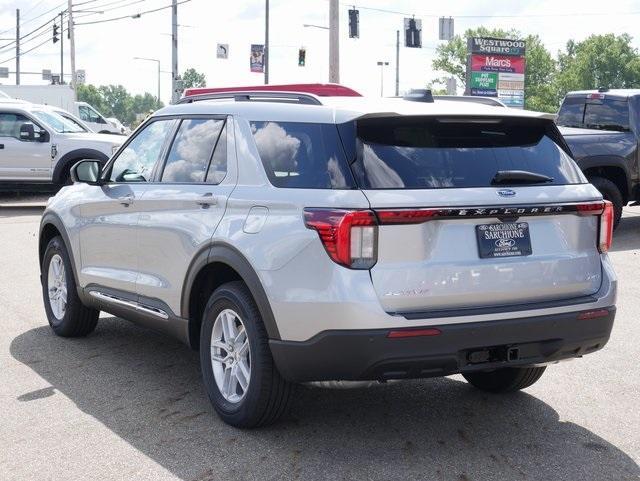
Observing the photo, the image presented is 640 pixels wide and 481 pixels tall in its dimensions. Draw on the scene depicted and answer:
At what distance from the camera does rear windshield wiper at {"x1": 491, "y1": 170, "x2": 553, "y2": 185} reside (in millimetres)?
4934

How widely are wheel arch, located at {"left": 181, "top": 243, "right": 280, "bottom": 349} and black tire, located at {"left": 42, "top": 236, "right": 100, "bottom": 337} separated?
1931 millimetres

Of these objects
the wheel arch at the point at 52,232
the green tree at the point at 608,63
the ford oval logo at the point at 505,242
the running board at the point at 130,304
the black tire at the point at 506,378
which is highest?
the green tree at the point at 608,63

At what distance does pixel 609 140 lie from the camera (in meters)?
14.2

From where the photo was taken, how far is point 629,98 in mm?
14680

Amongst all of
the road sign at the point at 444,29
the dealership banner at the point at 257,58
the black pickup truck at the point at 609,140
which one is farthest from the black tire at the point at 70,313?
the dealership banner at the point at 257,58

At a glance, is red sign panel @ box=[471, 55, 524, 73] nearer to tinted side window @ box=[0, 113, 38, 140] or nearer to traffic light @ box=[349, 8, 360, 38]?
traffic light @ box=[349, 8, 360, 38]

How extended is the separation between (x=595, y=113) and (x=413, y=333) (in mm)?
11259

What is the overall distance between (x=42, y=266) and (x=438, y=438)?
4.09 metres

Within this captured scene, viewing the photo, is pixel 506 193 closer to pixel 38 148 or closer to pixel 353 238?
pixel 353 238

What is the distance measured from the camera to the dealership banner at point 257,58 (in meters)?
50.0

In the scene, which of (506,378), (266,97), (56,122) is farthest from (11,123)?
(506,378)

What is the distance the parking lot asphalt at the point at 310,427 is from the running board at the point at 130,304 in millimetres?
446

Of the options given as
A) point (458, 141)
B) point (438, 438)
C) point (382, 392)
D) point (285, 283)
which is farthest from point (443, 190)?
point (382, 392)

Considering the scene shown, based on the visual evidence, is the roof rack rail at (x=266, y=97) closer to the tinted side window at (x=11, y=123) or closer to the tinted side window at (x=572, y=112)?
the tinted side window at (x=572, y=112)
